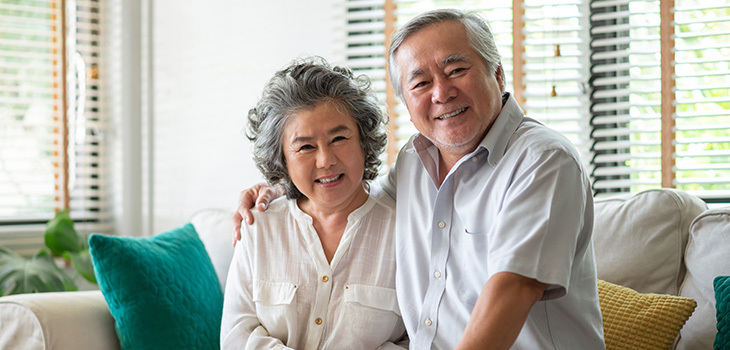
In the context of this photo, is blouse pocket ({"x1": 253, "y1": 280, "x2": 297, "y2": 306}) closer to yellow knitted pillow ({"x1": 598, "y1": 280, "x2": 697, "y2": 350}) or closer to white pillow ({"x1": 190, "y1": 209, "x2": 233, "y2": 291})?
white pillow ({"x1": 190, "y1": 209, "x2": 233, "y2": 291})

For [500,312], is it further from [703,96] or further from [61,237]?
[61,237]

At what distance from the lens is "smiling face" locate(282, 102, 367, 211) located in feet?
5.65

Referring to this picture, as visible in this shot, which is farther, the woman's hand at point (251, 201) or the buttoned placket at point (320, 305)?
the woman's hand at point (251, 201)

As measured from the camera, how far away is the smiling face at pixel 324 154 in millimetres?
1723

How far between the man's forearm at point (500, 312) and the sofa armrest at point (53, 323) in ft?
4.01

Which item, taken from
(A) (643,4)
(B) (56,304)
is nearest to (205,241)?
(B) (56,304)

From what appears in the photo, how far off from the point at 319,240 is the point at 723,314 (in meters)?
1.04

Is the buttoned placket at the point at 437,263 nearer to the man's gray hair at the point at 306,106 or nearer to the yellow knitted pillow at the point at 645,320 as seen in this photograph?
the man's gray hair at the point at 306,106

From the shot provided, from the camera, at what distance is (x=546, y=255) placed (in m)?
1.27

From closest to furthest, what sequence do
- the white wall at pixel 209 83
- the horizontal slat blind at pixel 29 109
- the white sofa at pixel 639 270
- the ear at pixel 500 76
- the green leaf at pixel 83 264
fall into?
the ear at pixel 500 76
the white sofa at pixel 639 270
the green leaf at pixel 83 264
the white wall at pixel 209 83
the horizontal slat blind at pixel 29 109

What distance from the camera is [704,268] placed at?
1.88m

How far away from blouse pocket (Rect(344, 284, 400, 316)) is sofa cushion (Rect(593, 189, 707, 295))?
703 mm

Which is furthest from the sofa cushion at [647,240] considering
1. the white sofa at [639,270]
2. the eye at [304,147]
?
the eye at [304,147]

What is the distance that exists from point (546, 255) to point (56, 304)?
1.42 metres
